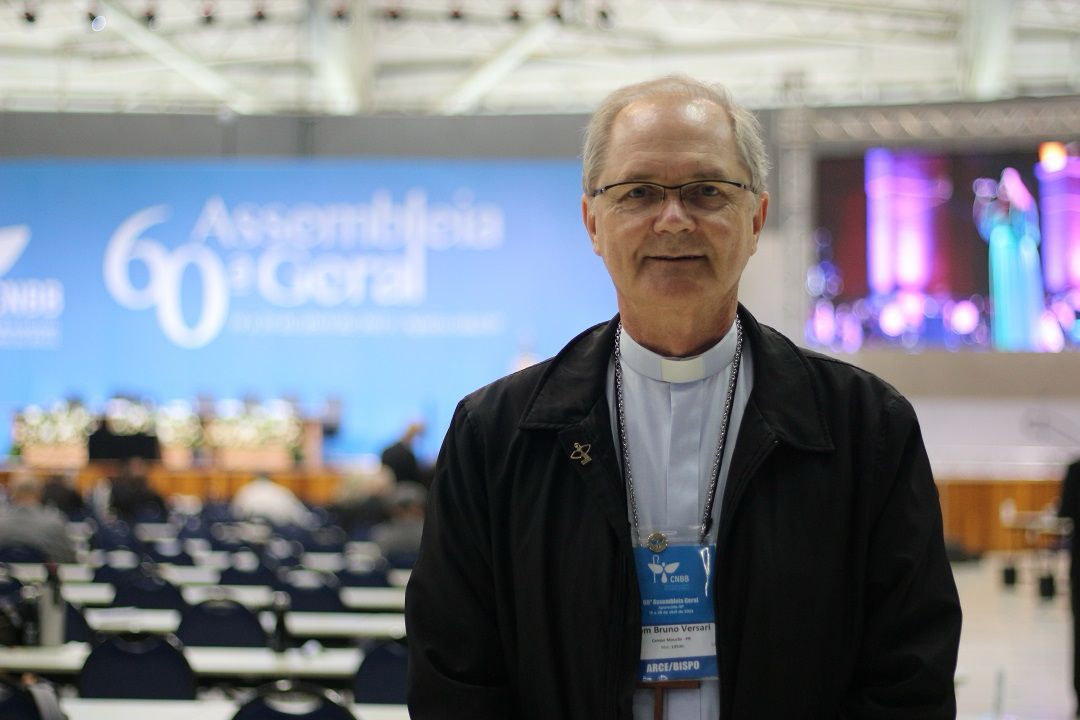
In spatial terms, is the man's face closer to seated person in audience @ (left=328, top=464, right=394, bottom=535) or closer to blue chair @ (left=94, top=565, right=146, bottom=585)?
blue chair @ (left=94, top=565, right=146, bottom=585)

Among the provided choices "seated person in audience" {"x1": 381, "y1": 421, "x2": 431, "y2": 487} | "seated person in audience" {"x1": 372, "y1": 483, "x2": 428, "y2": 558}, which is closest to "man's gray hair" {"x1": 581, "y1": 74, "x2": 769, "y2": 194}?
"seated person in audience" {"x1": 372, "y1": 483, "x2": 428, "y2": 558}

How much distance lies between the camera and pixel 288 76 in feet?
73.0

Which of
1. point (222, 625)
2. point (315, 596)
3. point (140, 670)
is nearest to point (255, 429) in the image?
point (315, 596)

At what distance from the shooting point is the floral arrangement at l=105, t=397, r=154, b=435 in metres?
15.6

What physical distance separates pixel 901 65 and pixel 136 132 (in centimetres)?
1163

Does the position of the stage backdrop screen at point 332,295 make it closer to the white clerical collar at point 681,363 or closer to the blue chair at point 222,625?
Result: the blue chair at point 222,625

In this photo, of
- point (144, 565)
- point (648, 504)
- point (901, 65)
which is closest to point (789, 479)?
point (648, 504)

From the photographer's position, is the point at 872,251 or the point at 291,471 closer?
the point at 872,251

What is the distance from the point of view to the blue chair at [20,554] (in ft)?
24.7

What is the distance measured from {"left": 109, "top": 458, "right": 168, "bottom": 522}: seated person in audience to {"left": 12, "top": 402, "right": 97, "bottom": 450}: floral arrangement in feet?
11.6

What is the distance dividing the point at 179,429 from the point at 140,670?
11726 mm

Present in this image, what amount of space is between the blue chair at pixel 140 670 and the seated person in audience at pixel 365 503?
5940 millimetres

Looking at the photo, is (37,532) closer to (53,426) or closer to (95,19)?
(95,19)

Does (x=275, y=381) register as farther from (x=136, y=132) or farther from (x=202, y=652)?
(x=202, y=652)
